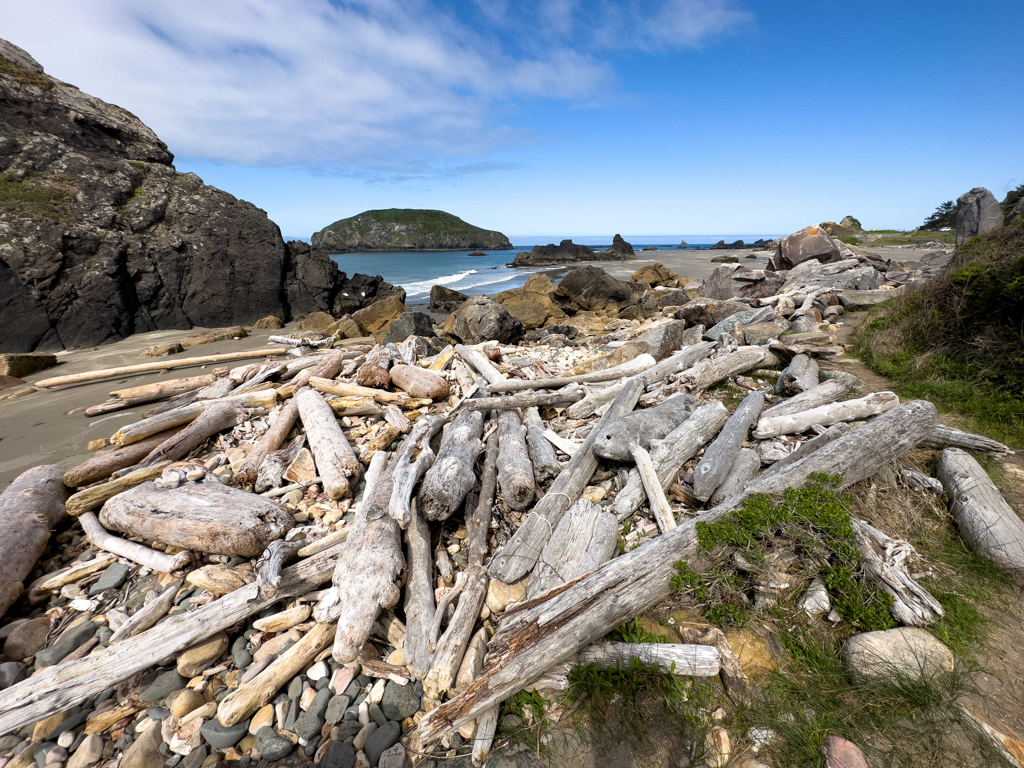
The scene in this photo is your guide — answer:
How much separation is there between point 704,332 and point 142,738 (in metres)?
12.4

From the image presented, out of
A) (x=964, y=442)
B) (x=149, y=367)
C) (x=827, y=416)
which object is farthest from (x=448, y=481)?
(x=149, y=367)

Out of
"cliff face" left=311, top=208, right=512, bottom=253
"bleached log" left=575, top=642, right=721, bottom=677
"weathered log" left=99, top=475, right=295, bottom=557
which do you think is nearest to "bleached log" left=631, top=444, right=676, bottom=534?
"bleached log" left=575, top=642, right=721, bottom=677

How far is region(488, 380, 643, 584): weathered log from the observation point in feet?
12.3

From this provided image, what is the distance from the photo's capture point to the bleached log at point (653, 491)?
4.02 metres

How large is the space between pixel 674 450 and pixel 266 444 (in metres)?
5.80

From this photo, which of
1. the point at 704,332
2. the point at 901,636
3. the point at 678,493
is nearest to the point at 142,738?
the point at 678,493

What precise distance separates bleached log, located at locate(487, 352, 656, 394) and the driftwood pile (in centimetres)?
31

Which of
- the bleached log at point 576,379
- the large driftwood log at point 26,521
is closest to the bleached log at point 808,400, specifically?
the bleached log at point 576,379

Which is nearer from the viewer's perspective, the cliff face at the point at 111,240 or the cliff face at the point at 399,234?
the cliff face at the point at 111,240

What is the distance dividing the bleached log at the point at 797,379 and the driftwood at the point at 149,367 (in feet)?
44.1

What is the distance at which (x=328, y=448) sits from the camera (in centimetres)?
560

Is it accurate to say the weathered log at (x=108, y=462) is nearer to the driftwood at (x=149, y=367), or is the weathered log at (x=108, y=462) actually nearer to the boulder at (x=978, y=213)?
the driftwood at (x=149, y=367)

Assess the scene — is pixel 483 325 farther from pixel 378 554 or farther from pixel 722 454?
pixel 378 554

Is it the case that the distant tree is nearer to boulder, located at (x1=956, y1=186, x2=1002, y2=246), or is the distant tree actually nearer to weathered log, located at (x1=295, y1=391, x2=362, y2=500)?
boulder, located at (x1=956, y1=186, x2=1002, y2=246)
